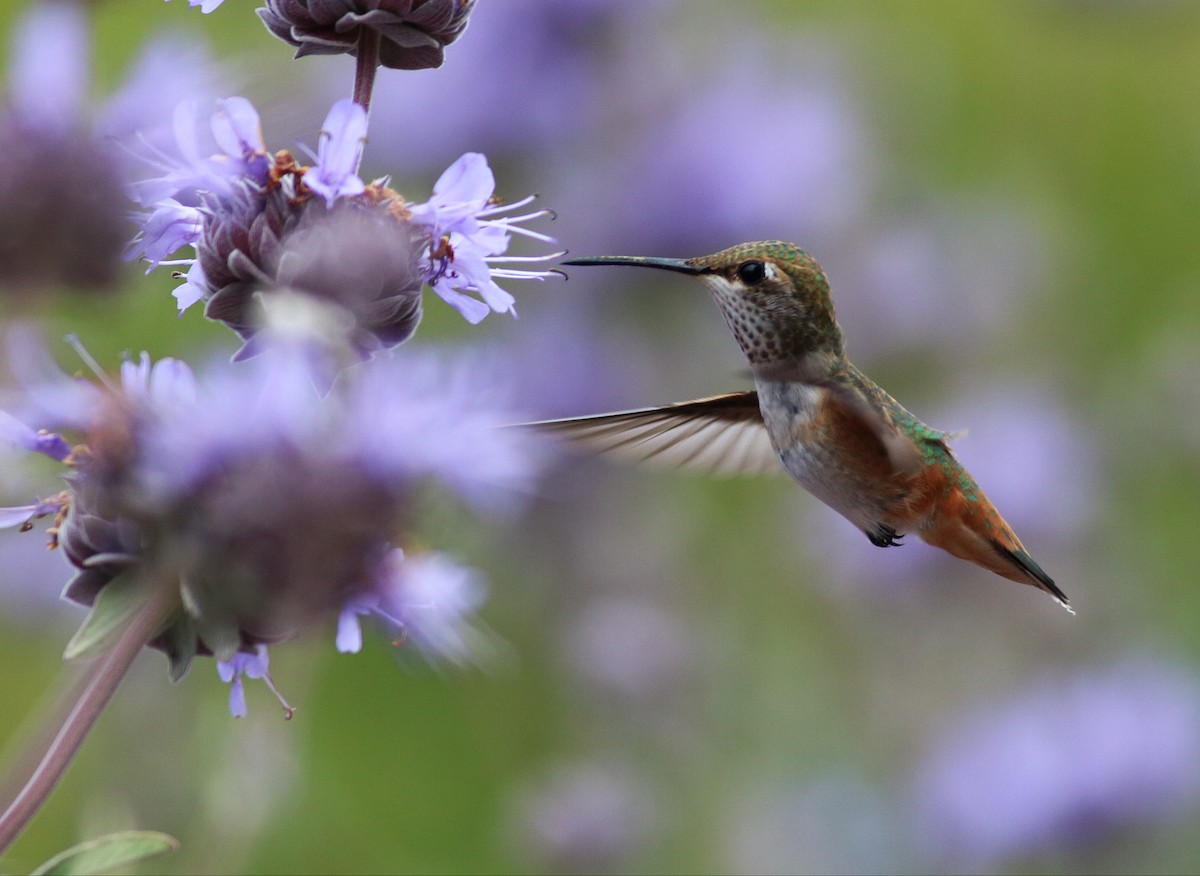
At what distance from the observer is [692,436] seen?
2172 millimetres

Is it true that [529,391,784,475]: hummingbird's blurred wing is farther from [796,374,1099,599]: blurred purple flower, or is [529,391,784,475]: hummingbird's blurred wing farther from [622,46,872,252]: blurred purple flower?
[622,46,872,252]: blurred purple flower

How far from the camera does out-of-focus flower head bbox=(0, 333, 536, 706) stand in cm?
118

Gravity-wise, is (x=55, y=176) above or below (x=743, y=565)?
below

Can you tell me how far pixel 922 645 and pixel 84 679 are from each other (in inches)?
137

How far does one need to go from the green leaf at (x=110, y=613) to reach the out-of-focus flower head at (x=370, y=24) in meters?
0.49

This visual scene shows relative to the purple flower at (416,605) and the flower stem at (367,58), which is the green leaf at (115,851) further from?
the flower stem at (367,58)

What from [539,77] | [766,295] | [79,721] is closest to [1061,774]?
[539,77]

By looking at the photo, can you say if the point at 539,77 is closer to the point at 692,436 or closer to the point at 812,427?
the point at 692,436

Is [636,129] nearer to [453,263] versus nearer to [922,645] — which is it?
→ [922,645]

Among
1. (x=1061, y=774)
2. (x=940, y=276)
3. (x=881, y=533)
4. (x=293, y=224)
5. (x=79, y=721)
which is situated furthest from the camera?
(x=940, y=276)

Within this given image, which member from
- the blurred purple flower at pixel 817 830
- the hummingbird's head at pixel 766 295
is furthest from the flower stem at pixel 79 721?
the blurred purple flower at pixel 817 830

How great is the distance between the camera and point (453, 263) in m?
1.48

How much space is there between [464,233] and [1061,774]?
311 cm

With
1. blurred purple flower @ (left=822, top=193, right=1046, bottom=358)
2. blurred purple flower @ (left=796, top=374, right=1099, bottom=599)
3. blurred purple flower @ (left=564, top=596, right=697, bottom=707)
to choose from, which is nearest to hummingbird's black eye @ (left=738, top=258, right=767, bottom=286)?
blurred purple flower @ (left=564, top=596, right=697, bottom=707)
